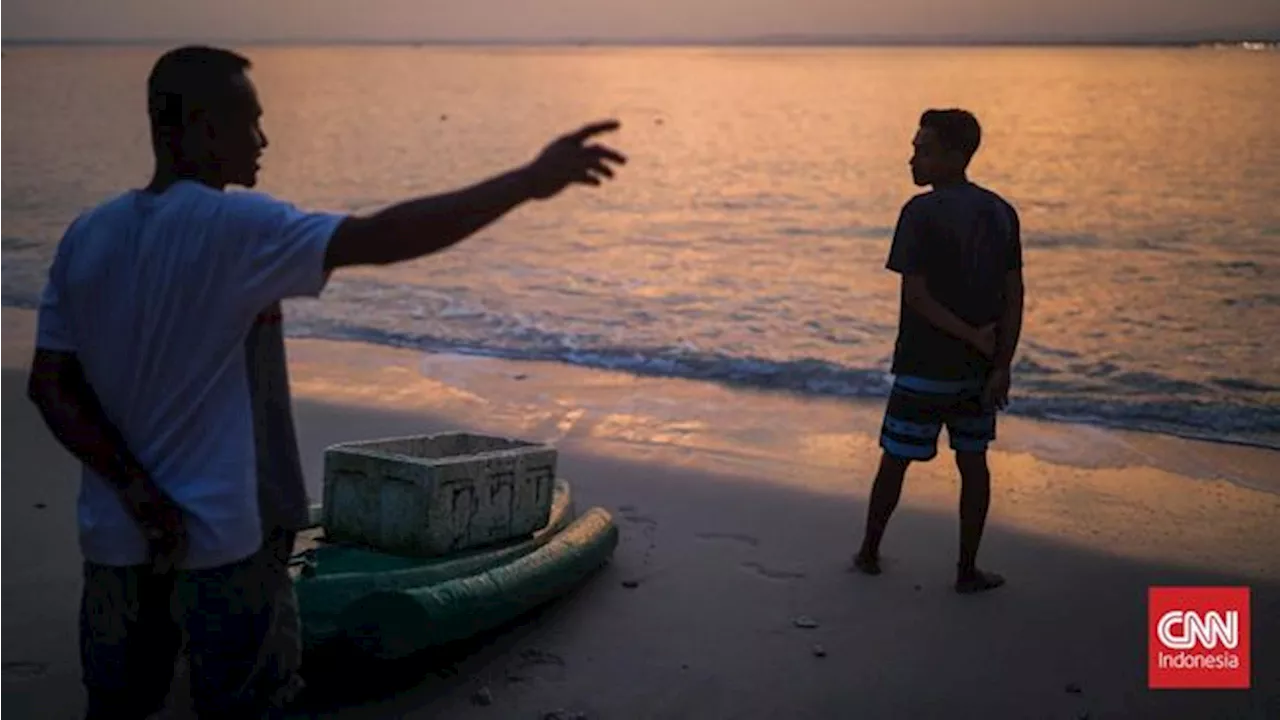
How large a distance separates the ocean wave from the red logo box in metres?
4.27

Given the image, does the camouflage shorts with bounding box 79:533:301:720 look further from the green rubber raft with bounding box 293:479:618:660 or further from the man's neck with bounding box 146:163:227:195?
the green rubber raft with bounding box 293:479:618:660

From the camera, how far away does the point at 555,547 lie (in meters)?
5.48

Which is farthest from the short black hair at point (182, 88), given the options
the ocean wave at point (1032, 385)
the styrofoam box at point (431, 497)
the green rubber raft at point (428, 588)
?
the ocean wave at point (1032, 385)

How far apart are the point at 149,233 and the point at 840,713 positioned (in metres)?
3.03

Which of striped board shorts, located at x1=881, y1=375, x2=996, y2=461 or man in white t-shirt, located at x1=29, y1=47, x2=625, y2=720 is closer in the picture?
man in white t-shirt, located at x1=29, y1=47, x2=625, y2=720

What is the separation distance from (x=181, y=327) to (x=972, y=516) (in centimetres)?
405

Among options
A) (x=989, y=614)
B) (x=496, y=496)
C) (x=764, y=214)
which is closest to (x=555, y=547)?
(x=496, y=496)

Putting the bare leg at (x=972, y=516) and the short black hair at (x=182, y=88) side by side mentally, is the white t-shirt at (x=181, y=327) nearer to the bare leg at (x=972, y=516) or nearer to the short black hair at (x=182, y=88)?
the short black hair at (x=182, y=88)

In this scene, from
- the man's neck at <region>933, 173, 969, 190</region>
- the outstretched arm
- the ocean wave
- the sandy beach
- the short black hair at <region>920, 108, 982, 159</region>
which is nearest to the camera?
the outstretched arm

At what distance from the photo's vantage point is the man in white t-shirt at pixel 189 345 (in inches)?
103

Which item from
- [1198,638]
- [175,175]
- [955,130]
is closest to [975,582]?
[1198,638]

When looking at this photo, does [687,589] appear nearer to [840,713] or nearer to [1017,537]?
[840,713]

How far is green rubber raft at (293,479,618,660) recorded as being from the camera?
4496mm

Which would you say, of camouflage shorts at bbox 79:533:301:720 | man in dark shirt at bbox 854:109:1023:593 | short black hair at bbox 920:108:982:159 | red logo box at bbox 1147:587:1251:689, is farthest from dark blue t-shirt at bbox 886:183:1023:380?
camouflage shorts at bbox 79:533:301:720
